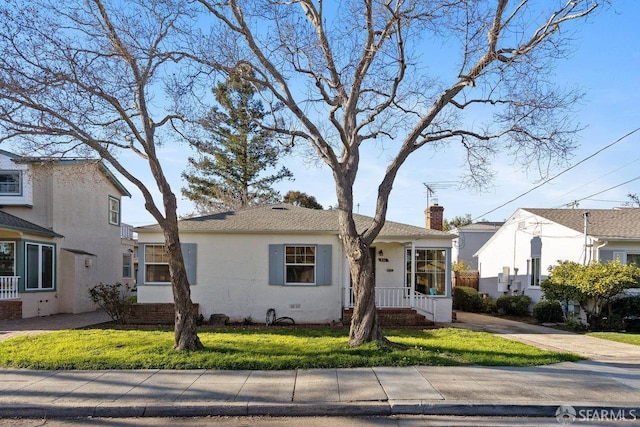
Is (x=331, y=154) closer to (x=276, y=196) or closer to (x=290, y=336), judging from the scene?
(x=290, y=336)

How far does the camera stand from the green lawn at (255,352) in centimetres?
827

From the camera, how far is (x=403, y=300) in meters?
14.5

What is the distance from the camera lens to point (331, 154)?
31.4ft

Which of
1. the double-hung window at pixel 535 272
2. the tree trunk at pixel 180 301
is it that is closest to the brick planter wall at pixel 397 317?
the tree trunk at pixel 180 301

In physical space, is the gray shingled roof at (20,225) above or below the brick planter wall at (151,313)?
above

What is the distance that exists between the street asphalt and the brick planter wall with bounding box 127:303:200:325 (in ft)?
19.5

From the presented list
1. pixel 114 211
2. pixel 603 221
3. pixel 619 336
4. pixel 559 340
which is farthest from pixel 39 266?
pixel 603 221

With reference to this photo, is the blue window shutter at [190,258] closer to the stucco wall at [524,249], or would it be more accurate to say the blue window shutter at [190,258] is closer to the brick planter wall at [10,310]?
the brick planter wall at [10,310]

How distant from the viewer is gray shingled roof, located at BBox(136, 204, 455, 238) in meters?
14.5

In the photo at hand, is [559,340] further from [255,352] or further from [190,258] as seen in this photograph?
[190,258]

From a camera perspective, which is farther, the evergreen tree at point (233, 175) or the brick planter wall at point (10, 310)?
the evergreen tree at point (233, 175)

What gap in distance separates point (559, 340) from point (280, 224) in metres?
8.49

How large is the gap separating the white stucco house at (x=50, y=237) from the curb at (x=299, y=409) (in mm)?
9399

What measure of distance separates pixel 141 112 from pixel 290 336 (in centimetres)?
621
